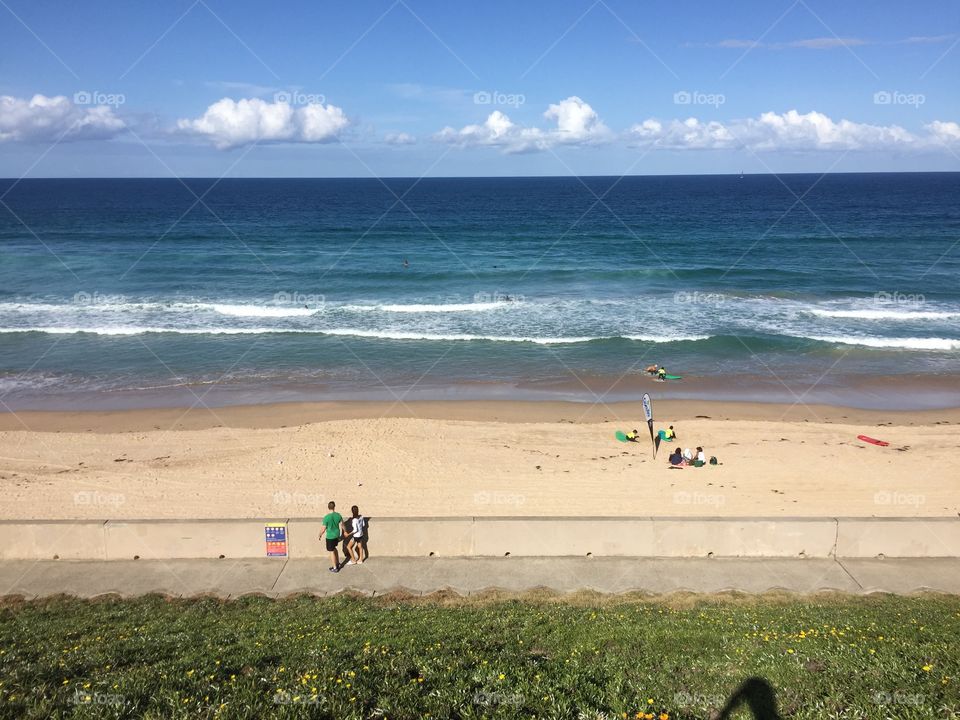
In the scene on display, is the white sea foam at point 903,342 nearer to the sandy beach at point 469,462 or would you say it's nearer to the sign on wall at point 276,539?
the sandy beach at point 469,462

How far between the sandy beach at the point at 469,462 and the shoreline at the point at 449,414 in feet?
0.31

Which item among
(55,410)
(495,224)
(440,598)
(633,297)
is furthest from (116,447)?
(495,224)

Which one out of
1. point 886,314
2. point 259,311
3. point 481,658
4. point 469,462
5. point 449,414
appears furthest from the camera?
point 259,311

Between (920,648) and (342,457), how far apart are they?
44.5ft

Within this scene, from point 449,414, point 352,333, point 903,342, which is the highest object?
point 352,333

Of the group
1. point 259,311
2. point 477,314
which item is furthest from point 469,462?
point 259,311

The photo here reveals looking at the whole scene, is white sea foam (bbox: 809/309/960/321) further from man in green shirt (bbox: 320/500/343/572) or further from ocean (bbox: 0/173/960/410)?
man in green shirt (bbox: 320/500/343/572)

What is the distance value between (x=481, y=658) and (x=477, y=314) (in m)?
28.0

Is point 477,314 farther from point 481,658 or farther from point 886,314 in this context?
point 481,658

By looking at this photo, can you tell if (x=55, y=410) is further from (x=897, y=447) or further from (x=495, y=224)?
(x=495, y=224)

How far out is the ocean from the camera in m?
25.1

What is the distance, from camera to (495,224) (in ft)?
246

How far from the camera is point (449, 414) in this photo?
22047 mm

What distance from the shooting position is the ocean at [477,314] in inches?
987
